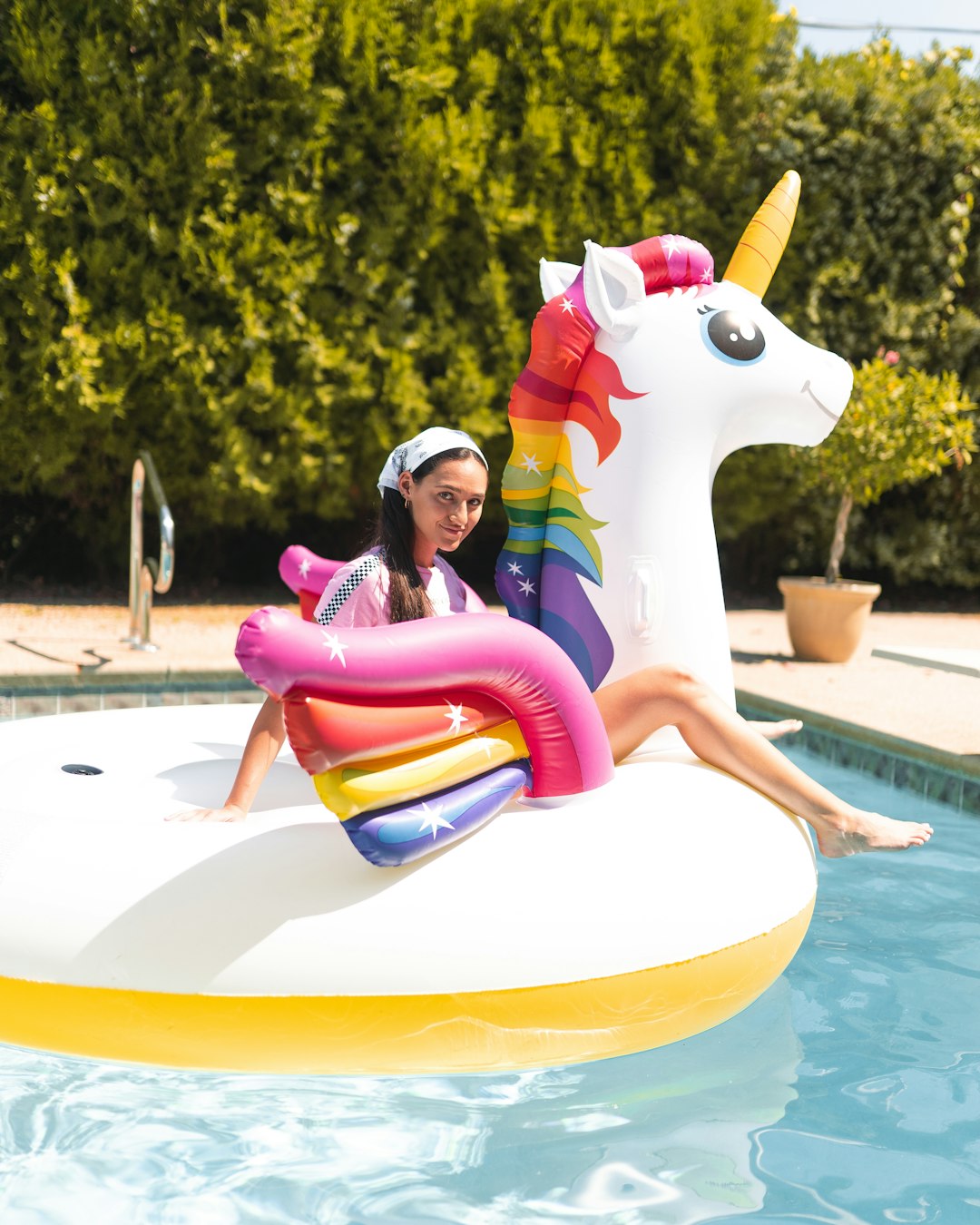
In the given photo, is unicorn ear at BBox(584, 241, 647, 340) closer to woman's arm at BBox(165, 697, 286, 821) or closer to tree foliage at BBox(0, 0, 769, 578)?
woman's arm at BBox(165, 697, 286, 821)

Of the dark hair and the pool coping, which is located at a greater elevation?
the dark hair

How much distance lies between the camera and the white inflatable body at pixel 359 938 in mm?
2297

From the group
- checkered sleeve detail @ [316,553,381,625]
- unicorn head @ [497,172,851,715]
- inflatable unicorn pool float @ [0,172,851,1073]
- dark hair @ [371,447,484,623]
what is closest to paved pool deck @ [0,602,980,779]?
unicorn head @ [497,172,851,715]

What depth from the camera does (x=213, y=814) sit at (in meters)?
2.53

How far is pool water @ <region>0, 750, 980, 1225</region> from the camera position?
6.91 ft

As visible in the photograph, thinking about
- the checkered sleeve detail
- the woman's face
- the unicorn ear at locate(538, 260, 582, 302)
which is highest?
the unicorn ear at locate(538, 260, 582, 302)

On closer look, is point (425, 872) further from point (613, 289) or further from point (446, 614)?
point (613, 289)

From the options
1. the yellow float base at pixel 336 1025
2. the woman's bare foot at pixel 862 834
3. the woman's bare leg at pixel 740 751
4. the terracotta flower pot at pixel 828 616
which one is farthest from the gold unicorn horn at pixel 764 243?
the terracotta flower pot at pixel 828 616

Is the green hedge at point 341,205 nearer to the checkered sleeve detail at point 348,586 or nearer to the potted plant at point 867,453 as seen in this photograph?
the potted plant at point 867,453

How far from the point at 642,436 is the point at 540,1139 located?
1.60 metres

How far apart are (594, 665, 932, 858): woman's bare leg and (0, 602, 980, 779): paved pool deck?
1.97 meters

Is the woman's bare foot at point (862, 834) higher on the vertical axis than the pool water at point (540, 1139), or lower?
higher

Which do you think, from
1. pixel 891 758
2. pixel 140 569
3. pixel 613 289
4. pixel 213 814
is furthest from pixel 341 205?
pixel 213 814

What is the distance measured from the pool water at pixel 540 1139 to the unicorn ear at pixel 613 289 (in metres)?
1.66
